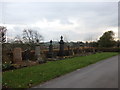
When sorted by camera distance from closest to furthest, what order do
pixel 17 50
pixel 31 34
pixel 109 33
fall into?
pixel 17 50, pixel 31 34, pixel 109 33

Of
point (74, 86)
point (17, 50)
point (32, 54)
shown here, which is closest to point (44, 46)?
point (32, 54)

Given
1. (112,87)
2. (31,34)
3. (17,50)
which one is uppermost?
(31,34)

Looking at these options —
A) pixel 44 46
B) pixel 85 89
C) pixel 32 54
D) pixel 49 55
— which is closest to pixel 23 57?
pixel 32 54

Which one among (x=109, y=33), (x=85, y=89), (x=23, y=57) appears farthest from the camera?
(x=109, y=33)

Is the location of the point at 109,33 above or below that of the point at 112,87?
above

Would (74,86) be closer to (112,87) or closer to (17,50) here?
(112,87)

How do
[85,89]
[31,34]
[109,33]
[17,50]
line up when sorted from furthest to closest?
[109,33] < [31,34] < [17,50] < [85,89]

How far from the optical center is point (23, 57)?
16688mm

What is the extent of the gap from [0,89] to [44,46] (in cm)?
1812

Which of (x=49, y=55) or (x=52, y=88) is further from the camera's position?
(x=49, y=55)

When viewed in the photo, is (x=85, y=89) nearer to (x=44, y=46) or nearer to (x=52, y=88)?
(x=52, y=88)

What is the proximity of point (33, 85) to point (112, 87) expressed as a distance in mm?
3191

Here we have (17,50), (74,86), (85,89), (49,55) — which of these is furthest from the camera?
(49,55)

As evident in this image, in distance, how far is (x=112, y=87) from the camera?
6.46m
